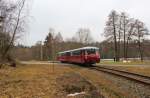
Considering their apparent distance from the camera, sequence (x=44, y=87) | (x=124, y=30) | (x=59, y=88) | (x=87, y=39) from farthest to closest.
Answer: (x=87, y=39) → (x=124, y=30) → (x=44, y=87) → (x=59, y=88)

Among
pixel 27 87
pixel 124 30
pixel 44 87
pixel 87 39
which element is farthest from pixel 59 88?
pixel 87 39

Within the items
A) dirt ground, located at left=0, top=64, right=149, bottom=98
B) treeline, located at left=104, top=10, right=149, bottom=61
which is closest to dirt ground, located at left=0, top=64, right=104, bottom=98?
dirt ground, located at left=0, top=64, right=149, bottom=98

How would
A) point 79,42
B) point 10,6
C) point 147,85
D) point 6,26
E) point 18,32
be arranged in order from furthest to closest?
point 79,42 < point 18,32 < point 6,26 < point 10,6 < point 147,85

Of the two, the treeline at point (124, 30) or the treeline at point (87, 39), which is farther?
the treeline at point (124, 30)

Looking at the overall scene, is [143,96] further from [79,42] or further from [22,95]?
[79,42]

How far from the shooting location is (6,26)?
108 feet

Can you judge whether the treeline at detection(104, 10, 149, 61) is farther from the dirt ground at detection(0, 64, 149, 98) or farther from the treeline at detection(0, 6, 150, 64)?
the dirt ground at detection(0, 64, 149, 98)

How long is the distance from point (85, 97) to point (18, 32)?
25672 millimetres

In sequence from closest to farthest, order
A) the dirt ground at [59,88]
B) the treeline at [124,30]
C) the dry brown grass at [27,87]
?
the dirt ground at [59,88], the dry brown grass at [27,87], the treeline at [124,30]

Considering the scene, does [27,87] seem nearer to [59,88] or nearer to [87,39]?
[59,88]

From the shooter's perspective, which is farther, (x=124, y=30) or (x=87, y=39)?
(x=87, y=39)

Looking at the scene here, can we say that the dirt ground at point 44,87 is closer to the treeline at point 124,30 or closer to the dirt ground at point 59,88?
the dirt ground at point 59,88

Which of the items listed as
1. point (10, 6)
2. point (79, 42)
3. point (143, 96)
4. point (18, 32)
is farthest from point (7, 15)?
point (79, 42)

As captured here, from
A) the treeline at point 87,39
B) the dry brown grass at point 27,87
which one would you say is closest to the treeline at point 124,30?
the treeline at point 87,39
